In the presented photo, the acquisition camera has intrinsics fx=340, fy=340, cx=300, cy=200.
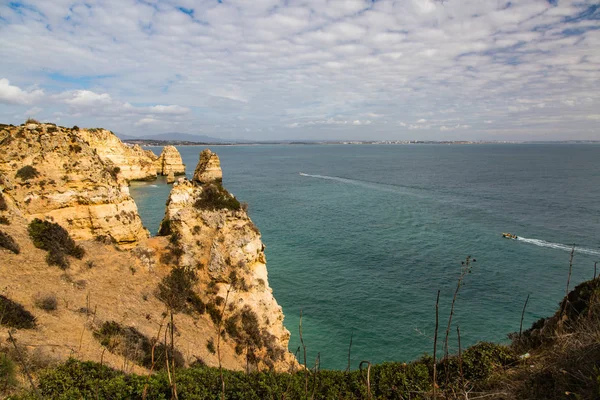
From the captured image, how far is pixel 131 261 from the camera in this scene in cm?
2253

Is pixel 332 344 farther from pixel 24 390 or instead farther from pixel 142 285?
pixel 24 390

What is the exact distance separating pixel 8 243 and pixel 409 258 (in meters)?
35.3

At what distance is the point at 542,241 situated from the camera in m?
44.0

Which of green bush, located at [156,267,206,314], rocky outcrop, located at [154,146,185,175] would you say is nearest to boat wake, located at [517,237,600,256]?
green bush, located at [156,267,206,314]

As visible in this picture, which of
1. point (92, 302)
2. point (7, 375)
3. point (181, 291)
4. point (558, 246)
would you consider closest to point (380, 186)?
point (558, 246)

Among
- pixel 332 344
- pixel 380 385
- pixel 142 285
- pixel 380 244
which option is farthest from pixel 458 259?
pixel 142 285

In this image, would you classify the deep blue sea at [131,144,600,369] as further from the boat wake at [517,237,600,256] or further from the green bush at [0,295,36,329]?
the green bush at [0,295,36,329]

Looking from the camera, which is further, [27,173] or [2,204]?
[27,173]

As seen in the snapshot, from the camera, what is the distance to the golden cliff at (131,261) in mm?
17656

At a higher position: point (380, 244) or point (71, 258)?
point (71, 258)

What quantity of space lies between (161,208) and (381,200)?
43.4 metres

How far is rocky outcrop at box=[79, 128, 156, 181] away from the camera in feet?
254

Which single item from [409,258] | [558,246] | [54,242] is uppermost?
[54,242]

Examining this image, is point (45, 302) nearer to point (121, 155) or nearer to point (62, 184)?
point (62, 184)
